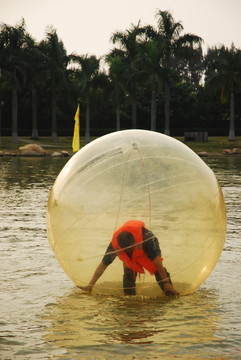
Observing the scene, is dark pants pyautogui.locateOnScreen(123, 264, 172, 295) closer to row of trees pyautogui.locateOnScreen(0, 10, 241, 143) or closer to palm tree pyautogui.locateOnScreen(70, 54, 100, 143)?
row of trees pyautogui.locateOnScreen(0, 10, 241, 143)

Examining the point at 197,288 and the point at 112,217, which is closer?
the point at 112,217

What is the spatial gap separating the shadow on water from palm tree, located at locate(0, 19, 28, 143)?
4372 centimetres

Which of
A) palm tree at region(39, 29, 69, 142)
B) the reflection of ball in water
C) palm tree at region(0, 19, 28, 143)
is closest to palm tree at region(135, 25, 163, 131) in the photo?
palm tree at region(39, 29, 69, 142)

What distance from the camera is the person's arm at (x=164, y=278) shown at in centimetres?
625

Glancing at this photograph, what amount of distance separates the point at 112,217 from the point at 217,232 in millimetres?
1121

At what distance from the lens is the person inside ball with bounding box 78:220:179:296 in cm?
620

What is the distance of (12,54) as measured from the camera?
50125 mm

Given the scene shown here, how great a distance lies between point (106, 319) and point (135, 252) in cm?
68

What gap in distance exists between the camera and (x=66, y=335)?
5664 millimetres

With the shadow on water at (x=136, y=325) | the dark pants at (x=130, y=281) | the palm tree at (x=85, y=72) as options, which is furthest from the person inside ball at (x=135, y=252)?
the palm tree at (x=85, y=72)

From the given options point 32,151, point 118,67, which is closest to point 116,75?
point 118,67

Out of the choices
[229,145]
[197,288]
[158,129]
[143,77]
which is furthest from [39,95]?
[197,288]

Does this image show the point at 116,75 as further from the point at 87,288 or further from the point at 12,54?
the point at 87,288

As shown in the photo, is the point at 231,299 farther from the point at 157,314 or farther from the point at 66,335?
the point at 66,335
